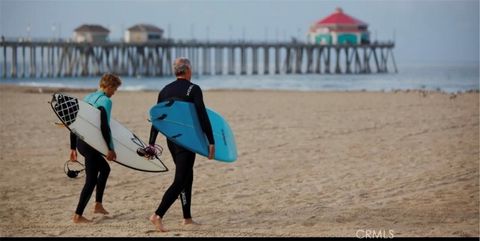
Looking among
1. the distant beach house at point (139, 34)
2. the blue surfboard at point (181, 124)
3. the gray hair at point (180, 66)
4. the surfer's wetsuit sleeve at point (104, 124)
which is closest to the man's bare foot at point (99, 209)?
the surfer's wetsuit sleeve at point (104, 124)

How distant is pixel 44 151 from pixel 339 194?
4989mm

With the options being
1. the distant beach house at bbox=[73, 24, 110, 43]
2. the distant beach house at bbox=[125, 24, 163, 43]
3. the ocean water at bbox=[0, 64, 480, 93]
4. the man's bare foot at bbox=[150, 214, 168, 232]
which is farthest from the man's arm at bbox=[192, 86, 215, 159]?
the distant beach house at bbox=[125, 24, 163, 43]

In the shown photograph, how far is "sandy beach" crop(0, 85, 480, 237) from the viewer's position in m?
5.98

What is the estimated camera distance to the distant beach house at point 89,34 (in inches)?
2537

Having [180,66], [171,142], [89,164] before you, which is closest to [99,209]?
[89,164]

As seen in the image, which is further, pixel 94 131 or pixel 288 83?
pixel 288 83

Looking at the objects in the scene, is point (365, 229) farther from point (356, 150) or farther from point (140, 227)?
point (356, 150)

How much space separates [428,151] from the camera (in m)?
10.8

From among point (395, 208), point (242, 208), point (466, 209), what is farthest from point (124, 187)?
point (466, 209)

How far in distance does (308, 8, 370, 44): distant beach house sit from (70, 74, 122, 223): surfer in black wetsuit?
69113mm

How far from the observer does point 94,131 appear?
576 centimetres

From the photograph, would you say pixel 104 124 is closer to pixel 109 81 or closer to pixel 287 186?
pixel 109 81

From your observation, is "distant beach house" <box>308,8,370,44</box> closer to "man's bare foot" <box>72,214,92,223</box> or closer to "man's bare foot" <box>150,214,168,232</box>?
"man's bare foot" <box>72,214,92,223</box>

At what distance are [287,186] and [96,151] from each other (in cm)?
283
